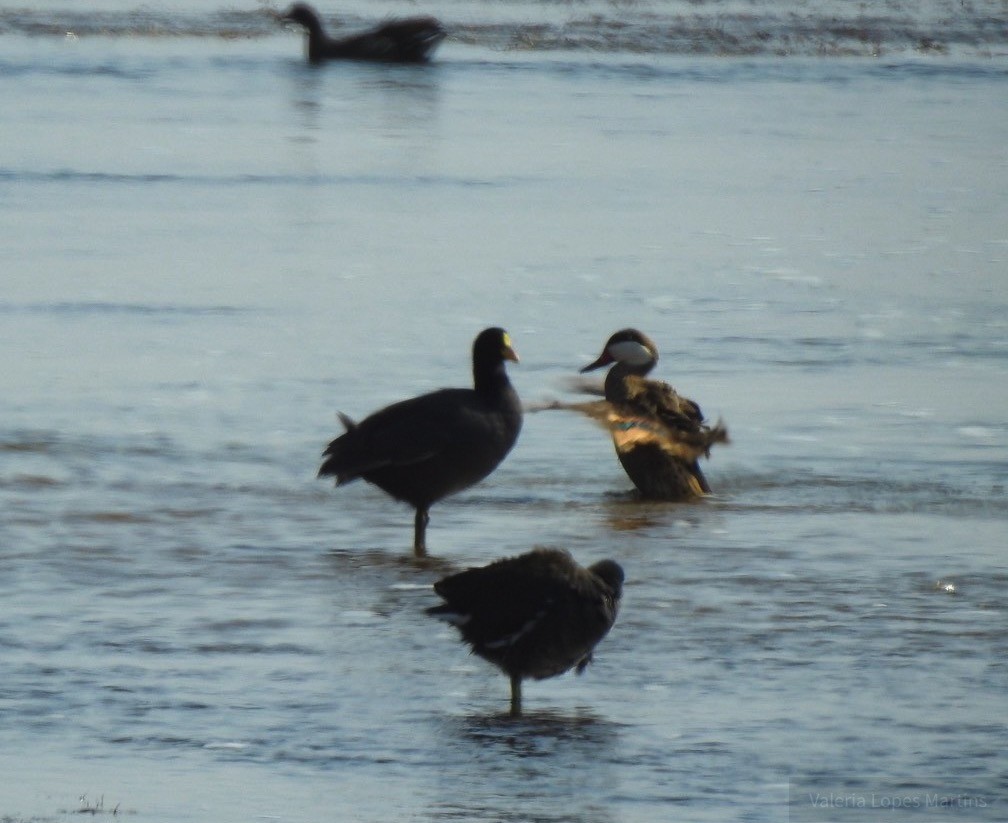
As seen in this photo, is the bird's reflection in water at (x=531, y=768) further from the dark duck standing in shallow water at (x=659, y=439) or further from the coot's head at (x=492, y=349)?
the dark duck standing in shallow water at (x=659, y=439)

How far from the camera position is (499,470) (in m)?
10.3

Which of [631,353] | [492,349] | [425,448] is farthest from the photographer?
[631,353]

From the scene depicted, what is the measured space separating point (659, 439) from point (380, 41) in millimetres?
24900

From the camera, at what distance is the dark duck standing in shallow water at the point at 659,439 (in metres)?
9.73

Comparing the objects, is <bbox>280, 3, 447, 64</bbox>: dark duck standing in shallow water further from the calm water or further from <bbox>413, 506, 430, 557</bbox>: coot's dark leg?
<bbox>413, 506, 430, 557</bbox>: coot's dark leg

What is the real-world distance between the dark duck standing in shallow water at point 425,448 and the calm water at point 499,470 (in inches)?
10.9

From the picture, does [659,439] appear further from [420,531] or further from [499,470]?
[420,531]

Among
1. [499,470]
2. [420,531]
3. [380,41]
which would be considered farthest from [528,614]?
[380,41]

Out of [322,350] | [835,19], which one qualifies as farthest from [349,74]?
[322,350]

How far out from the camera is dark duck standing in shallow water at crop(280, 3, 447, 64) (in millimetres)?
32656

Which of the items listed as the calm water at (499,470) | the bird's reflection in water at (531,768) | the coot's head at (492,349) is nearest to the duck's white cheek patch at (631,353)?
the calm water at (499,470)

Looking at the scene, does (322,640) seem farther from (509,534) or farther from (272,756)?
(509,534)

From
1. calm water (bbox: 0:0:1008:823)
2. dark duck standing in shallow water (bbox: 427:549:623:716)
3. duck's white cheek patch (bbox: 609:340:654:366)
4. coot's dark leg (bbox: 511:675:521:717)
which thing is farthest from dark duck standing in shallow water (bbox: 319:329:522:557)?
duck's white cheek patch (bbox: 609:340:654:366)

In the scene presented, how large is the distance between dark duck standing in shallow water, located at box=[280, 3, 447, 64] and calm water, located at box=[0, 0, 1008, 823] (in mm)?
6579
